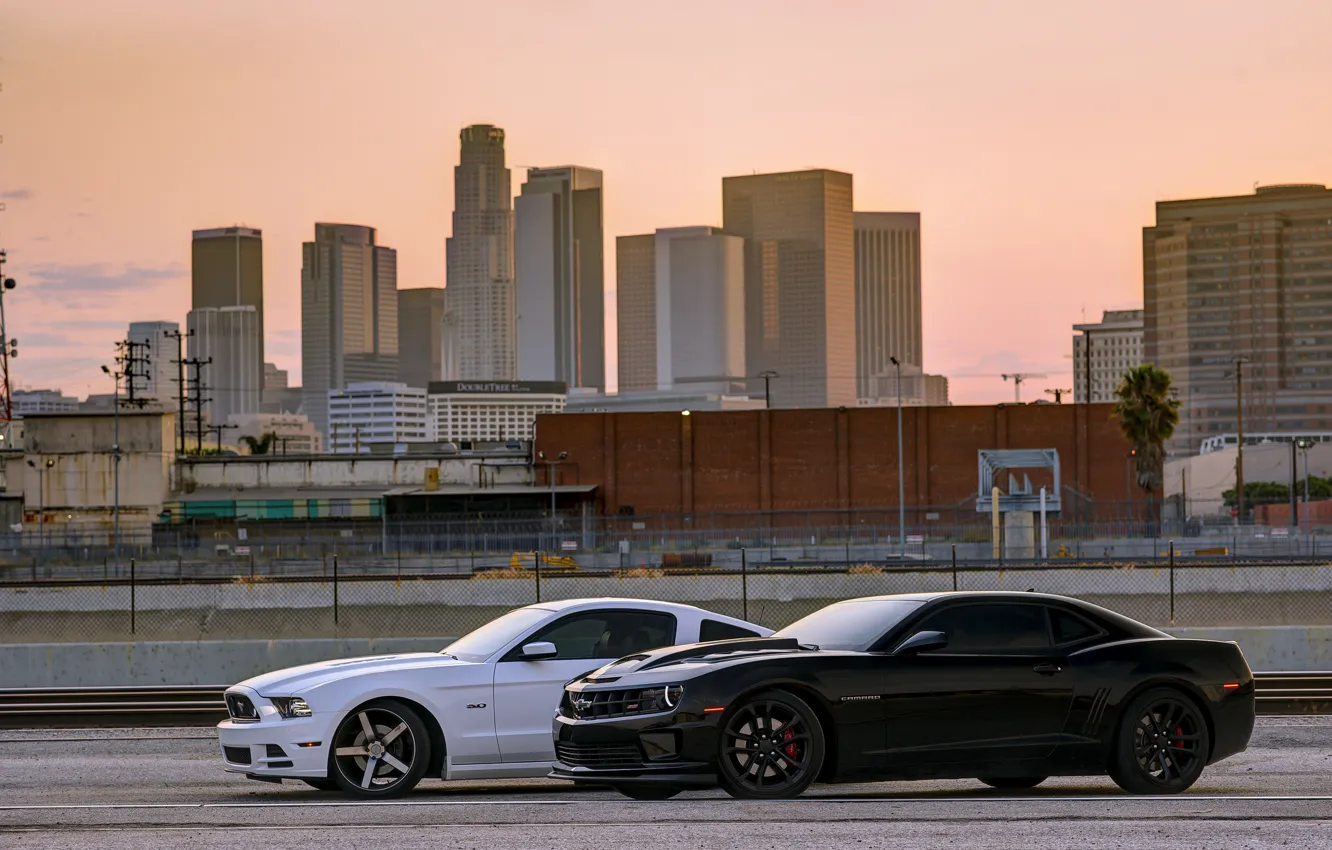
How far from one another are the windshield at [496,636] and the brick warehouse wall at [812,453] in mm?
67922

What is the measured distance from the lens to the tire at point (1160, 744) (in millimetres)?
10664

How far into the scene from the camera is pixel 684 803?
33.8 feet

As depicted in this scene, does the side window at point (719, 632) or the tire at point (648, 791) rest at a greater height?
the side window at point (719, 632)

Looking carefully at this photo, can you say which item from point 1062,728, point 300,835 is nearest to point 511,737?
point 300,835

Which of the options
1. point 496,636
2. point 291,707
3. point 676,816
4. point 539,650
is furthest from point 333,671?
point 676,816

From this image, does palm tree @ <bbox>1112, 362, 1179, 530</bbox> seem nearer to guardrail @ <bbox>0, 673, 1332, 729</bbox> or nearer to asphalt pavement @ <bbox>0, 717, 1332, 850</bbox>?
guardrail @ <bbox>0, 673, 1332, 729</bbox>

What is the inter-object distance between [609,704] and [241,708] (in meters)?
3.28

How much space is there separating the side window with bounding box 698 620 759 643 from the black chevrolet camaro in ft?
3.14

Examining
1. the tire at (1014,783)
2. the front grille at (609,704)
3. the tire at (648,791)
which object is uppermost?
the front grille at (609,704)

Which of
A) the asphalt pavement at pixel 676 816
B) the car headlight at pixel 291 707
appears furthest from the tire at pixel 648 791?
the car headlight at pixel 291 707

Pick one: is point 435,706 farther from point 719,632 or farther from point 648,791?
point 719,632

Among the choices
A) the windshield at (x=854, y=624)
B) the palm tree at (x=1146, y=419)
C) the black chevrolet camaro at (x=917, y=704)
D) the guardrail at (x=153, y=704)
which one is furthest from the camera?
the palm tree at (x=1146, y=419)

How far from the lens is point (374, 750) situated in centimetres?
1135

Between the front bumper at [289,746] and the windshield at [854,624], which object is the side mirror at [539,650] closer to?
the front bumper at [289,746]
